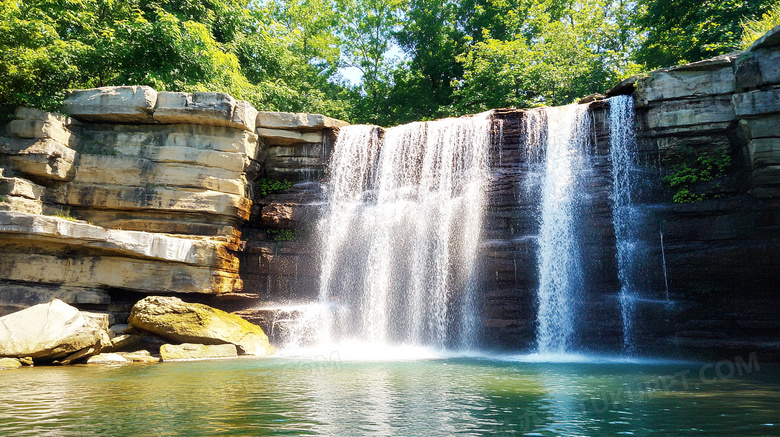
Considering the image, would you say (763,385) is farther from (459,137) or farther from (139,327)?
(139,327)

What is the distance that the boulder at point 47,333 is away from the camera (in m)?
10.2

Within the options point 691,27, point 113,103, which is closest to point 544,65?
point 691,27

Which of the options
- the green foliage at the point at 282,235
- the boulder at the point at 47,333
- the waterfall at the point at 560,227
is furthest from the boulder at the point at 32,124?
the waterfall at the point at 560,227

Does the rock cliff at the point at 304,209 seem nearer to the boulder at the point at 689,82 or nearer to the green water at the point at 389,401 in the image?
the boulder at the point at 689,82

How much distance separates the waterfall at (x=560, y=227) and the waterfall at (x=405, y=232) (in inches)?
72.5

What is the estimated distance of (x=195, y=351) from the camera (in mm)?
11773

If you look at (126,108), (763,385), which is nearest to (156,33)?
(126,108)

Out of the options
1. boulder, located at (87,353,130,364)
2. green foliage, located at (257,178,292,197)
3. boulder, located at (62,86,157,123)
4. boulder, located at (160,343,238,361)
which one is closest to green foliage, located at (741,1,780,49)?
green foliage, located at (257,178,292,197)

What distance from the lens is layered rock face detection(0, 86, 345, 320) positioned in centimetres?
1340

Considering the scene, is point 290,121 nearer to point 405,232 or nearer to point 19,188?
point 405,232

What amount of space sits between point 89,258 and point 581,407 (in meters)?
13.2

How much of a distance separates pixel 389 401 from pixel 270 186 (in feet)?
40.5

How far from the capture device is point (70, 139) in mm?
15289

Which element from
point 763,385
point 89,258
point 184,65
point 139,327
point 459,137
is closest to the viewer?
point 763,385
